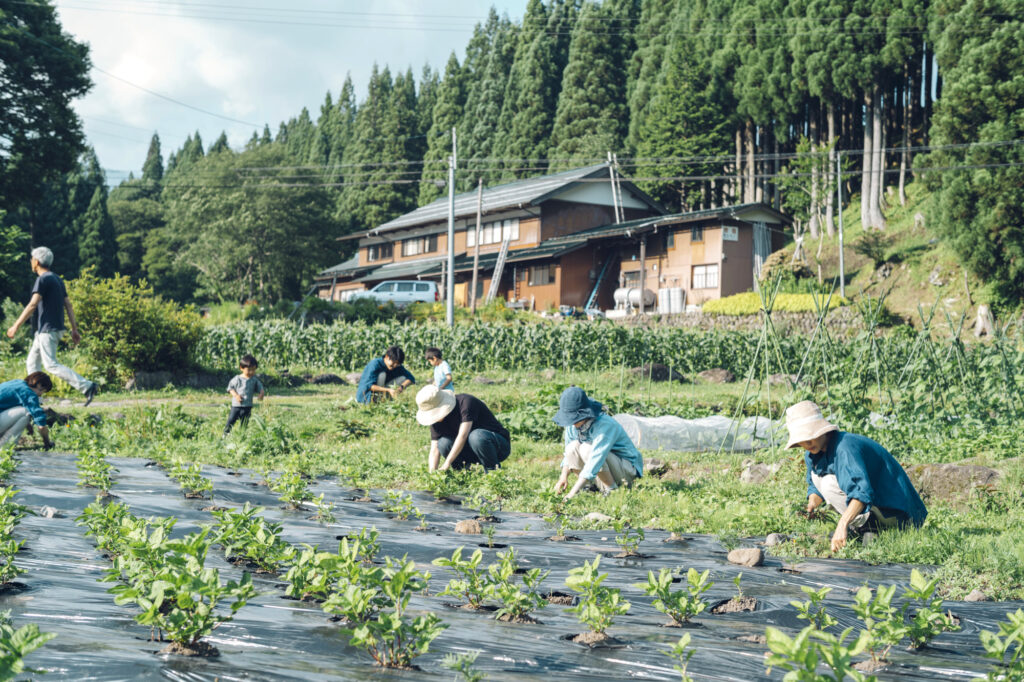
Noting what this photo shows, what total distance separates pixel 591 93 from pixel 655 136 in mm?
9404

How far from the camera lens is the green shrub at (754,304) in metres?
30.1

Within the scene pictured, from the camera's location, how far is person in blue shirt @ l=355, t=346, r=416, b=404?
41.5 feet

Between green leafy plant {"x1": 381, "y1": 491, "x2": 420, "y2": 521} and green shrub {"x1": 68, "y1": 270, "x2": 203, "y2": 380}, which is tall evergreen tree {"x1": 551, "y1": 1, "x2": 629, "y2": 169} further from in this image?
green leafy plant {"x1": 381, "y1": 491, "x2": 420, "y2": 521}

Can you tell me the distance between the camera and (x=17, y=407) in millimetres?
8625

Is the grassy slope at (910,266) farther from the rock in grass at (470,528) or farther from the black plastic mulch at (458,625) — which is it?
the black plastic mulch at (458,625)

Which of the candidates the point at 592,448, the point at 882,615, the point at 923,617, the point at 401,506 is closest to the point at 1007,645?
the point at 882,615

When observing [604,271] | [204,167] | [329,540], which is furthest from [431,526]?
[204,167]

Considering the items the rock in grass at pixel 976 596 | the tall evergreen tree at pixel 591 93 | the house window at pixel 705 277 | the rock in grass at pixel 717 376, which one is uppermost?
the tall evergreen tree at pixel 591 93

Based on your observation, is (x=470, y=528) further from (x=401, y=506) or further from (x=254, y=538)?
(x=254, y=538)

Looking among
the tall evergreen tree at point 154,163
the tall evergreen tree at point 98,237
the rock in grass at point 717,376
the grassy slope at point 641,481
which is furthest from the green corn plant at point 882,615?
the tall evergreen tree at point 154,163

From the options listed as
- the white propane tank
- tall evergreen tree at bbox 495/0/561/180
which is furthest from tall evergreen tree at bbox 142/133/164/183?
the white propane tank

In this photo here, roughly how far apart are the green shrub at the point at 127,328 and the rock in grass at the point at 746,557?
13.6 metres

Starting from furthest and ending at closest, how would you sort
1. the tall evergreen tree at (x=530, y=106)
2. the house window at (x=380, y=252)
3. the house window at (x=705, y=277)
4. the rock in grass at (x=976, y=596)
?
1. the tall evergreen tree at (x=530, y=106)
2. the house window at (x=380, y=252)
3. the house window at (x=705, y=277)
4. the rock in grass at (x=976, y=596)

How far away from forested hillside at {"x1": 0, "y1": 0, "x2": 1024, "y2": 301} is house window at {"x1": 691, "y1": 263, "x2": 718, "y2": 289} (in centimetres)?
400
